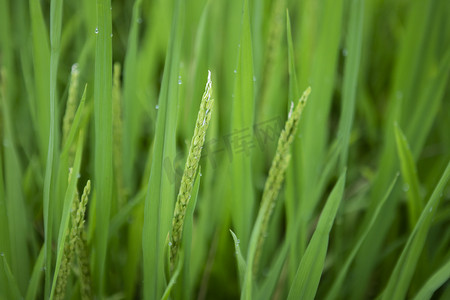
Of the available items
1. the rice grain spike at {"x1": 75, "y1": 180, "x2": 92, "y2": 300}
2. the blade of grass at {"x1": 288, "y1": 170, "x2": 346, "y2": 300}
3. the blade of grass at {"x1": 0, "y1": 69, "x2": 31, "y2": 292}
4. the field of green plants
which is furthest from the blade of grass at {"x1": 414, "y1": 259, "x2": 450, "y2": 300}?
the blade of grass at {"x1": 0, "y1": 69, "x2": 31, "y2": 292}

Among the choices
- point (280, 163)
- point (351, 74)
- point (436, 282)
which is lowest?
point (436, 282)

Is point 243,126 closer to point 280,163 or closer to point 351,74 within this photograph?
point 280,163

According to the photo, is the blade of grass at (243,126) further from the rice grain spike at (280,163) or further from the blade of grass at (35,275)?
the blade of grass at (35,275)

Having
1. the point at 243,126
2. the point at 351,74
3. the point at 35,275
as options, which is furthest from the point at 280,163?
the point at 35,275

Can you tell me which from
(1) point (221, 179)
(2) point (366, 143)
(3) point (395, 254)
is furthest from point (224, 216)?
(2) point (366, 143)

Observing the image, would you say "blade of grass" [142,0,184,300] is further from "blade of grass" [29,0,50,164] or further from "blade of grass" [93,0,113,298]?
"blade of grass" [29,0,50,164]

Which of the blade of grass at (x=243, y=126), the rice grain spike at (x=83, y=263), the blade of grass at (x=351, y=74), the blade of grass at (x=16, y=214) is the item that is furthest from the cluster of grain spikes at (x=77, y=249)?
the blade of grass at (x=351, y=74)
